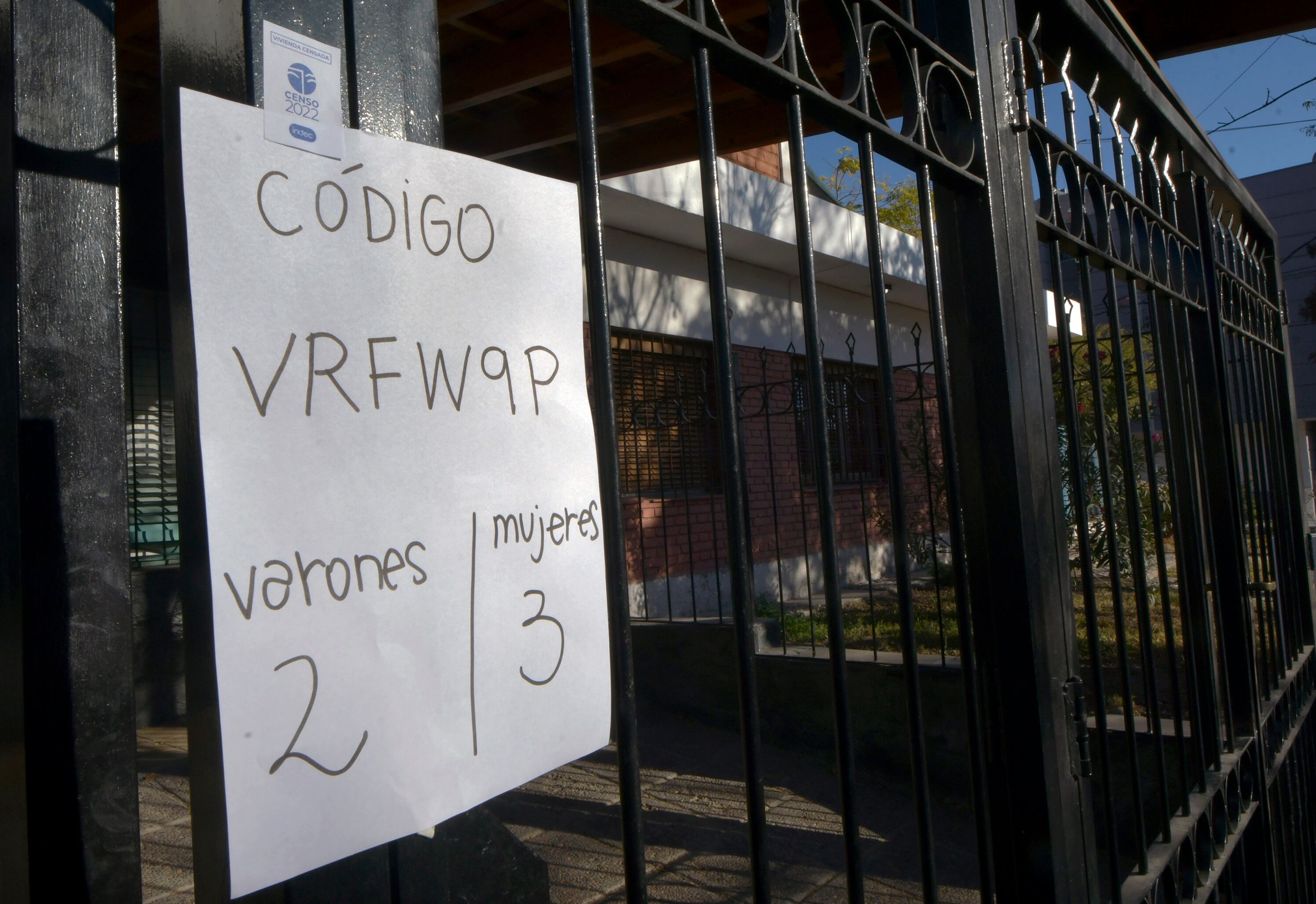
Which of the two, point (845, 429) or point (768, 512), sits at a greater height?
point (845, 429)

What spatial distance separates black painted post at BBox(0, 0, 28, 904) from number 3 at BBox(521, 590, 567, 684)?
0.39 m

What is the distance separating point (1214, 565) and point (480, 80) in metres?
3.73

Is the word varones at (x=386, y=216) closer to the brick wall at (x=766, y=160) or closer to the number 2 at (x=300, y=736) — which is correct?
the number 2 at (x=300, y=736)

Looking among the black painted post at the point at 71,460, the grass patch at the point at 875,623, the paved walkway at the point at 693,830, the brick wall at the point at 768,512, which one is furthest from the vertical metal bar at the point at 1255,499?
the brick wall at the point at 768,512

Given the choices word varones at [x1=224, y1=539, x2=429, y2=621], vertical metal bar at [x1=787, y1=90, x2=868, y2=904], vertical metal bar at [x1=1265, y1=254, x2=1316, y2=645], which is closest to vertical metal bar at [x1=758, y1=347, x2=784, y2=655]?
vertical metal bar at [x1=1265, y1=254, x2=1316, y2=645]

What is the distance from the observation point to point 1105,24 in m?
2.29

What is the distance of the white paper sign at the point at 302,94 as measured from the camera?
0.74 metres

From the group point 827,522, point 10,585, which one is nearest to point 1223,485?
point 827,522

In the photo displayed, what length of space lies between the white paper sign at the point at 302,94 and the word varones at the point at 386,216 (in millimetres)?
31

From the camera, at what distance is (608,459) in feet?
3.21

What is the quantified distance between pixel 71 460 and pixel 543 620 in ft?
1.36

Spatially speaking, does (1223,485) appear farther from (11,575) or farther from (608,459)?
(11,575)

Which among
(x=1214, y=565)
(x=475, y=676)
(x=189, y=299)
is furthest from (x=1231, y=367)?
(x=189, y=299)

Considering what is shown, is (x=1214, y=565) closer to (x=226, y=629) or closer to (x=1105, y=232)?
(x=1105, y=232)
